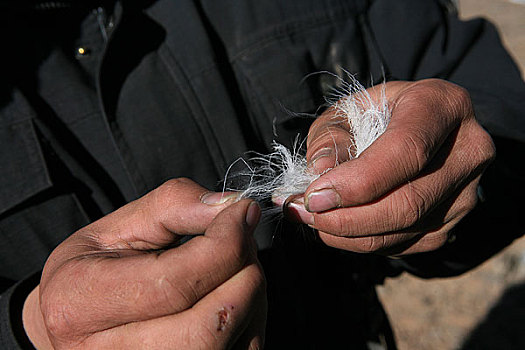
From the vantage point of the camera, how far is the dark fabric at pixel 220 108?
1766 millimetres

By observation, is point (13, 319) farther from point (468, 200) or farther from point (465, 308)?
point (465, 308)

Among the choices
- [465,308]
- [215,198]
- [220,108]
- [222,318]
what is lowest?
[465,308]

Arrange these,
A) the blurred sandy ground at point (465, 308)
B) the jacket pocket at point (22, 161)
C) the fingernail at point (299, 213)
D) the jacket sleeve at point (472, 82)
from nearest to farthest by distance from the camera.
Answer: the fingernail at point (299, 213), the jacket pocket at point (22, 161), the jacket sleeve at point (472, 82), the blurred sandy ground at point (465, 308)

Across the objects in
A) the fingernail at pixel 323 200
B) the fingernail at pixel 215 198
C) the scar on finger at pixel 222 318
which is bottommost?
the scar on finger at pixel 222 318

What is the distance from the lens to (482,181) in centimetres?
209

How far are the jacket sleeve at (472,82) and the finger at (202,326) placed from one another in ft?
4.59

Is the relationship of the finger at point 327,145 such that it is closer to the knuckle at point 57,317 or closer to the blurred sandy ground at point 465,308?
the knuckle at point 57,317

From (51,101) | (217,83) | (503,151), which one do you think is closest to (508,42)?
(503,151)

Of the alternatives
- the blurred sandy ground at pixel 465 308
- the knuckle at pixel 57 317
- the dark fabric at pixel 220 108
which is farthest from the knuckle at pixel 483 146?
the blurred sandy ground at pixel 465 308

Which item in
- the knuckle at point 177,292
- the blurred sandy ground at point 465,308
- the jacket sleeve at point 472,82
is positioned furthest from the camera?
the blurred sandy ground at point 465,308

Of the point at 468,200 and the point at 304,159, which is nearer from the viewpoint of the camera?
the point at 468,200

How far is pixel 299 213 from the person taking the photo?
1543 mm

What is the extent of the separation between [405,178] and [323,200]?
30cm

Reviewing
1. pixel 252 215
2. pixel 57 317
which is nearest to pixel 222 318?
pixel 252 215
